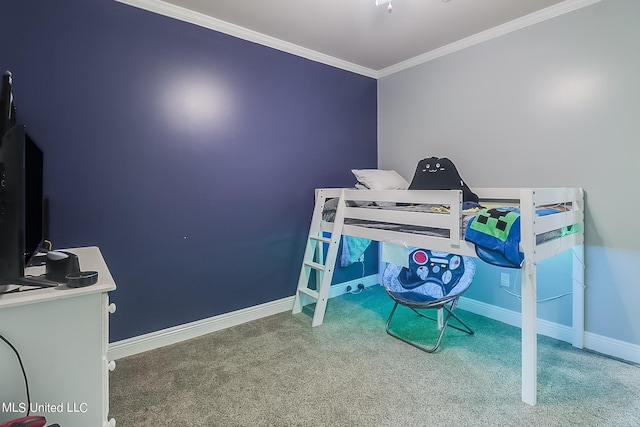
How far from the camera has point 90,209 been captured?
1.98 meters

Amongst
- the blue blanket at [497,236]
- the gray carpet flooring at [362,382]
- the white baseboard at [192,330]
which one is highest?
the blue blanket at [497,236]

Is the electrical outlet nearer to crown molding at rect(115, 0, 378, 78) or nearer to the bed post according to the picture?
the bed post

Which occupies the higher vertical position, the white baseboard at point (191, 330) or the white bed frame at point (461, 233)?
the white bed frame at point (461, 233)

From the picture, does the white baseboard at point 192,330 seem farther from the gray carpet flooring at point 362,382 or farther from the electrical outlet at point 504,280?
the electrical outlet at point 504,280

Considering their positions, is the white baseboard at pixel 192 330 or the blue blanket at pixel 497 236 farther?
the white baseboard at pixel 192 330

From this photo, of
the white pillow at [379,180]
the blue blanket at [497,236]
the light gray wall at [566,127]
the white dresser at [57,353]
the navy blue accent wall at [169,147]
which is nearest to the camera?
the white dresser at [57,353]

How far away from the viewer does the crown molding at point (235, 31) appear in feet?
6.97

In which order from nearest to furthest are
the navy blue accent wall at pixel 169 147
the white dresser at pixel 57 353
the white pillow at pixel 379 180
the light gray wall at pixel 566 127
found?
1. the white dresser at pixel 57 353
2. the navy blue accent wall at pixel 169 147
3. the light gray wall at pixel 566 127
4. the white pillow at pixel 379 180

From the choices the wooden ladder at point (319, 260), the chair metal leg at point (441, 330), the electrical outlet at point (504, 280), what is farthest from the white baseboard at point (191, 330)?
the electrical outlet at point (504, 280)

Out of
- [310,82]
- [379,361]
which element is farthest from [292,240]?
[310,82]

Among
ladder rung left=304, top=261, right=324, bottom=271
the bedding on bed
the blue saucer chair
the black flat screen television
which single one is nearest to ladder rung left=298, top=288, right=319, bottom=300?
ladder rung left=304, top=261, right=324, bottom=271

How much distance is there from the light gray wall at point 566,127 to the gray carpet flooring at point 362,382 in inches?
17.5

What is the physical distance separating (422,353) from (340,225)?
1.10 meters

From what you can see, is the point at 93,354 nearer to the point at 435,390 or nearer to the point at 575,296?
the point at 435,390
